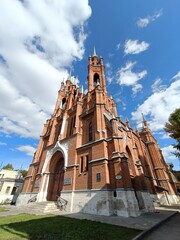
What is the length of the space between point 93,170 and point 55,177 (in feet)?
28.4

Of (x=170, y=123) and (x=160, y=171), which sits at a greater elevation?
(x=170, y=123)

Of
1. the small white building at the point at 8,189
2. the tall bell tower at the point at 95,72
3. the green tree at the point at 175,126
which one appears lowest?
the small white building at the point at 8,189

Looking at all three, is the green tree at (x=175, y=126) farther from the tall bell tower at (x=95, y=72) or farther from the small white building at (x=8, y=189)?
the small white building at (x=8, y=189)

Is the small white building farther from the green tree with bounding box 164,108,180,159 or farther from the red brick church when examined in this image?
the green tree with bounding box 164,108,180,159

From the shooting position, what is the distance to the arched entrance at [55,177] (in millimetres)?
17911

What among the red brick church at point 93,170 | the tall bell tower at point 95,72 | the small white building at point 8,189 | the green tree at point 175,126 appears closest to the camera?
the red brick church at point 93,170

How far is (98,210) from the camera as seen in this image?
11.7 m

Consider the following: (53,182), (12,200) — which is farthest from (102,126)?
(12,200)

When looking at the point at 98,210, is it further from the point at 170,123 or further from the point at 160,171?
the point at 160,171

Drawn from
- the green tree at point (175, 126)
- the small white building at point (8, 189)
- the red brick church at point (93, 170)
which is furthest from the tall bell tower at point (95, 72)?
the small white building at point (8, 189)

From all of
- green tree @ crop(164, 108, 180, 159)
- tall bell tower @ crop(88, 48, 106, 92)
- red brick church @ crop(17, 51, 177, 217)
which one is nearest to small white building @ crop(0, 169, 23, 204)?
red brick church @ crop(17, 51, 177, 217)

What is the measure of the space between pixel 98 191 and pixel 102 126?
711cm

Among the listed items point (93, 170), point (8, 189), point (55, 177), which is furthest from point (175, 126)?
point (8, 189)

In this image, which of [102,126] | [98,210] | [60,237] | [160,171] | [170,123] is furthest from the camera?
Result: [160,171]
